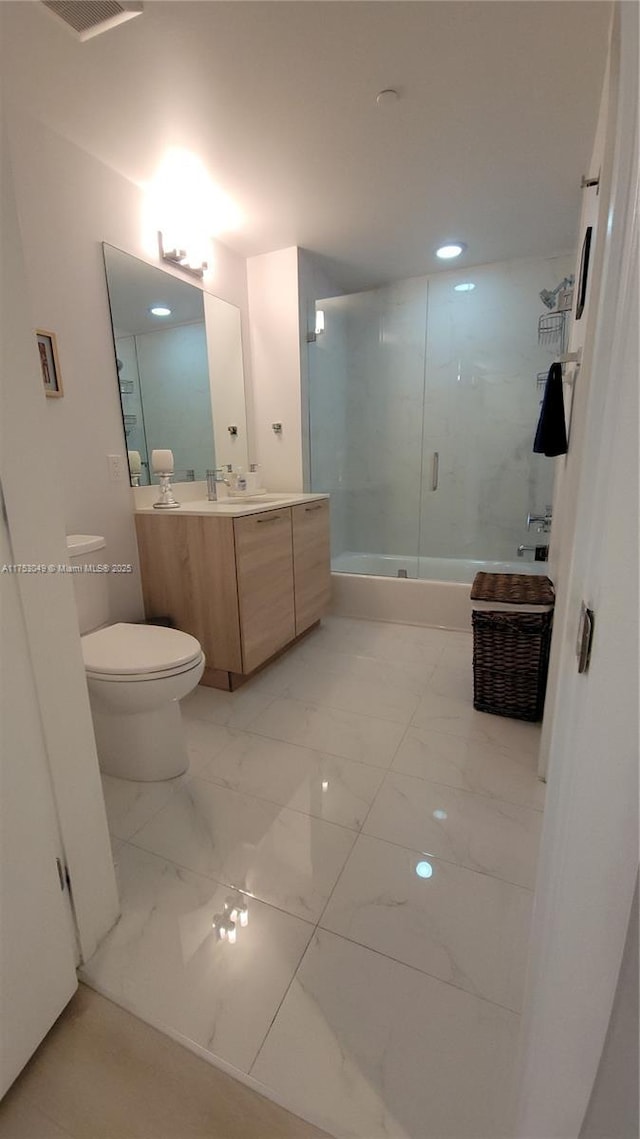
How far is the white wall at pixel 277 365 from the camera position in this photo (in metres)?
2.67

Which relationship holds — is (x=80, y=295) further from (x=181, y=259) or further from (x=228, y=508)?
(x=228, y=508)

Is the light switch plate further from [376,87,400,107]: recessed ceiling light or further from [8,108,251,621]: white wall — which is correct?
[376,87,400,107]: recessed ceiling light

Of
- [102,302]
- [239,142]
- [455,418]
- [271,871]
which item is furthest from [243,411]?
[271,871]

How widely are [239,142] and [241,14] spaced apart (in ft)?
1.63

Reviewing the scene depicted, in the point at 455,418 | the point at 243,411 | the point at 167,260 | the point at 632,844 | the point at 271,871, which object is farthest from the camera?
the point at 455,418

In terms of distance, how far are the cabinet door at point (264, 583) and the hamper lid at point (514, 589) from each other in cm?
92

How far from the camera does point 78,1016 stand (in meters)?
0.90

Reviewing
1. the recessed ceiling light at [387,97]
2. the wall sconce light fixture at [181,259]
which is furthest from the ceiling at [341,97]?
the wall sconce light fixture at [181,259]

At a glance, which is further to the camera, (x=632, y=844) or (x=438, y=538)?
(x=438, y=538)

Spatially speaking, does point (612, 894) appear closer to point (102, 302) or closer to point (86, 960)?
point (86, 960)

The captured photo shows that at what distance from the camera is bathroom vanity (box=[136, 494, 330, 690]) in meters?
1.94

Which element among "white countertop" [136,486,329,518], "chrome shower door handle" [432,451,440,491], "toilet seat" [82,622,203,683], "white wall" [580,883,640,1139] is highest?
"chrome shower door handle" [432,451,440,491]

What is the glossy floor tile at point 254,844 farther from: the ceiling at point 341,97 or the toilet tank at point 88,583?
the ceiling at point 341,97

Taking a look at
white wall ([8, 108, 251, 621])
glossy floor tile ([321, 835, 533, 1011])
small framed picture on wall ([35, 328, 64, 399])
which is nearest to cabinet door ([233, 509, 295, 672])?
white wall ([8, 108, 251, 621])
